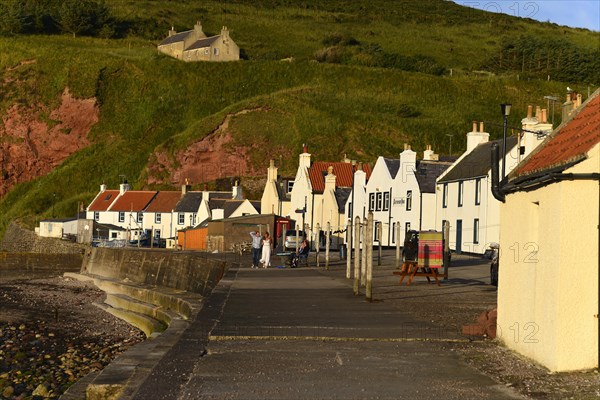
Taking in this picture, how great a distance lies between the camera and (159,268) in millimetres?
44719

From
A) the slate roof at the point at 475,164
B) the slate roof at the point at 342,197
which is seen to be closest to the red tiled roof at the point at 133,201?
the slate roof at the point at 342,197

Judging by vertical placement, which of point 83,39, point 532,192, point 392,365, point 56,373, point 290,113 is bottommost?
point 56,373

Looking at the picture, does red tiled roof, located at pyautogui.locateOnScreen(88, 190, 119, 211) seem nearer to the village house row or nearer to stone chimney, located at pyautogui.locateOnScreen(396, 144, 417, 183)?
the village house row

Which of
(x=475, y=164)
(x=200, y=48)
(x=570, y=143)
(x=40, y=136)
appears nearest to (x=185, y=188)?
(x=40, y=136)

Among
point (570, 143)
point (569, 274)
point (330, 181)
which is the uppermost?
point (330, 181)

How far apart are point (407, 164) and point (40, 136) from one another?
244 ft

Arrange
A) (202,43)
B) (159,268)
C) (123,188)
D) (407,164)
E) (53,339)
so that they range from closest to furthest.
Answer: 1. (53,339)
2. (159,268)
3. (407,164)
4. (123,188)
5. (202,43)

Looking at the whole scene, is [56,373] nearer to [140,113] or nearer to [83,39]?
[140,113]

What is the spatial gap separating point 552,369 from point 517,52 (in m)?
149

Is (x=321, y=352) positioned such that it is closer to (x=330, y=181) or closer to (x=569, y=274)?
(x=569, y=274)

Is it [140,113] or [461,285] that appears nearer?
[461,285]

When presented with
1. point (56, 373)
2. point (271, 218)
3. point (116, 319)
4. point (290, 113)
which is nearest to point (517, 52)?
point (290, 113)

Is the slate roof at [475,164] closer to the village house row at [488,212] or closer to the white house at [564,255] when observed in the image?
the village house row at [488,212]

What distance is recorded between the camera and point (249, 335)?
50.6 ft
